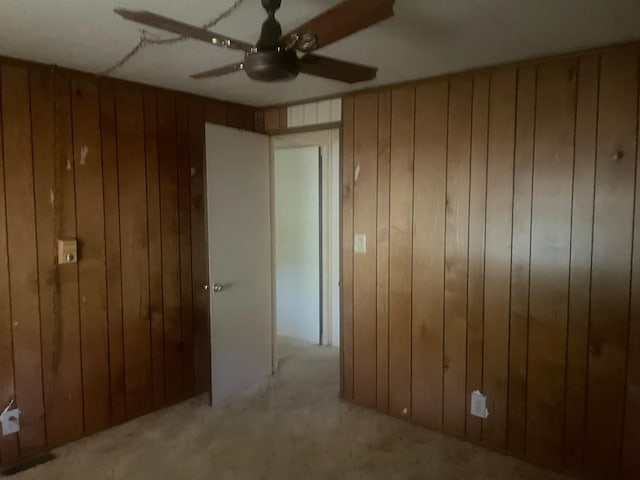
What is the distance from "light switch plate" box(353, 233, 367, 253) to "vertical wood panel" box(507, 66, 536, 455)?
96 centimetres

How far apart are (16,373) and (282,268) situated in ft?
9.11

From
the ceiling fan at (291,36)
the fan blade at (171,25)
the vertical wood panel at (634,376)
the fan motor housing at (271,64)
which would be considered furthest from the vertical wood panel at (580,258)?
the fan blade at (171,25)

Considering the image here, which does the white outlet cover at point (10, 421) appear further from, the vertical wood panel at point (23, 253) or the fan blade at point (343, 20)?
the fan blade at point (343, 20)

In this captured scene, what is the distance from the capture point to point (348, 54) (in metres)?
2.35

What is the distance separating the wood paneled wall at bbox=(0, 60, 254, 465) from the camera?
2.53m

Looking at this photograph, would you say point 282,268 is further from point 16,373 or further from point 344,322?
point 16,373

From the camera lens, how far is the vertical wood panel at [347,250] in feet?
10.5

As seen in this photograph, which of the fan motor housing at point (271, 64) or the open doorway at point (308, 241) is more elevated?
the fan motor housing at point (271, 64)

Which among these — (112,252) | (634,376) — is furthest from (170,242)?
(634,376)

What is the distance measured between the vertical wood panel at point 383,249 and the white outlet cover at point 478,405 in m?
0.59

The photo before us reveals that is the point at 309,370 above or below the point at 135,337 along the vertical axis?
below

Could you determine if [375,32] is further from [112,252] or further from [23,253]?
[23,253]

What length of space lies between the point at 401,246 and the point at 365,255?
28 centimetres

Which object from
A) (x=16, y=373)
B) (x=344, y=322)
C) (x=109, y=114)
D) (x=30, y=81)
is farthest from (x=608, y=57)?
(x=16, y=373)
